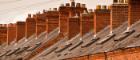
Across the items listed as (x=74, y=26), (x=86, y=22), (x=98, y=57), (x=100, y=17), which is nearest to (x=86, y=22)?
(x=86, y=22)

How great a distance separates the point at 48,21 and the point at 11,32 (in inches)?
557

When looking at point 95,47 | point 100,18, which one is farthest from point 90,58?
point 100,18

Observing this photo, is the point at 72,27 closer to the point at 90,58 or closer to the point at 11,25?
the point at 90,58

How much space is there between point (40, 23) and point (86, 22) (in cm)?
1449

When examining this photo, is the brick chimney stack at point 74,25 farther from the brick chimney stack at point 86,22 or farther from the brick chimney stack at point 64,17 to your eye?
the brick chimney stack at point 64,17

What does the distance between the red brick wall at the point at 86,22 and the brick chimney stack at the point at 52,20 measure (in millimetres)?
9195

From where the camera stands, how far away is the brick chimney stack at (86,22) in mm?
51594

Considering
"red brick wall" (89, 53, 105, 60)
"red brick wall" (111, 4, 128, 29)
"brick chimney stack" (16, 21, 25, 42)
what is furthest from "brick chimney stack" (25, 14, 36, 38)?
"red brick wall" (89, 53, 105, 60)

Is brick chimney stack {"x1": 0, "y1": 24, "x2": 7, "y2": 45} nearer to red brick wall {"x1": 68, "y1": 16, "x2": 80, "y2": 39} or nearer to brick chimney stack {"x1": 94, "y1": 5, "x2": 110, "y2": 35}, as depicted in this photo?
red brick wall {"x1": 68, "y1": 16, "x2": 80, "y2": 39}

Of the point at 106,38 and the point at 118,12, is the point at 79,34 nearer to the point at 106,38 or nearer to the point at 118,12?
the point at 118,12

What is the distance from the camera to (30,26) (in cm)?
6881

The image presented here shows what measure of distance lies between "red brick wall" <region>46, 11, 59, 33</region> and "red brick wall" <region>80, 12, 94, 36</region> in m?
9.40

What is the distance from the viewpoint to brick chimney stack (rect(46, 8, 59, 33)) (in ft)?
202

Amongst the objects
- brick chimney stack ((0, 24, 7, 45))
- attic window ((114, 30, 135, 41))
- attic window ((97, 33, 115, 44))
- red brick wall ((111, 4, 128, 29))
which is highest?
red brick wall ((111, 4, 128, 29))
